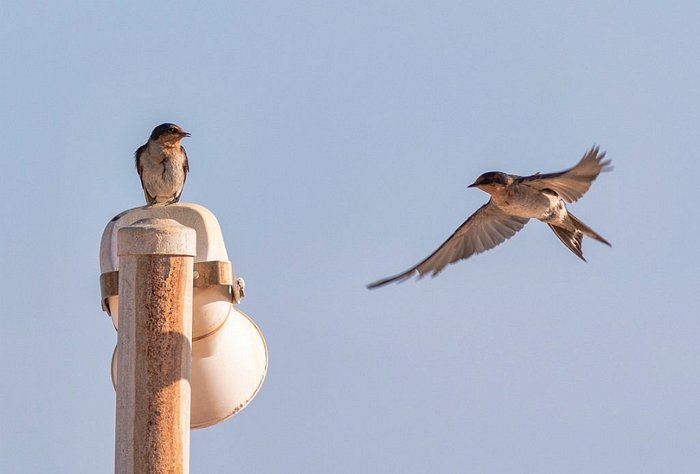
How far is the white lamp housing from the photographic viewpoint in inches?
342

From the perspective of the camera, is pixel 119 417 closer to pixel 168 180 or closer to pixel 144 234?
pixel 144 234

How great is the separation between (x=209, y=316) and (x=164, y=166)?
91.9 inches

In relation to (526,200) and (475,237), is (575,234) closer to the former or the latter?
(526,200)

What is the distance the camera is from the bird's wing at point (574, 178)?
9227mm

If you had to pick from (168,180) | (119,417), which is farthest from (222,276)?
(168,180)

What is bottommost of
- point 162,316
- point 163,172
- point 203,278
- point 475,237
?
point 162,316

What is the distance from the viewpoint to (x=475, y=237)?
1166 cm

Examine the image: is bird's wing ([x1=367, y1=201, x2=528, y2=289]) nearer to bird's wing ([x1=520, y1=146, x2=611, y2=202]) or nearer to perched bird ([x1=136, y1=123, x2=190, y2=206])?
bird's wing ([x1=520, y1=146, x2=611, y2=202])

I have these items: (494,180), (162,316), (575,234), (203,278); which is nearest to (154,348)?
(162,316)

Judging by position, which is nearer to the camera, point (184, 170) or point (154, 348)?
point (154, 348)

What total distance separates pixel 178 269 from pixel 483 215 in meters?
4.17

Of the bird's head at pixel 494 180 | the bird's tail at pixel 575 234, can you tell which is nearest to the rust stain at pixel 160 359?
the bird's head at pixel 494 180

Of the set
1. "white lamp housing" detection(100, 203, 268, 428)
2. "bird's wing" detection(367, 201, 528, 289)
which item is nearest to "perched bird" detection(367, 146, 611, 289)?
"bird's wing" detection(367, 201, 528, 289)

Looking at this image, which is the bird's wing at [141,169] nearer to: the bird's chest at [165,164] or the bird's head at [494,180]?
the bird's chest at [165,164]
